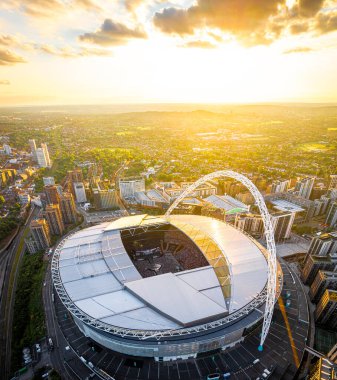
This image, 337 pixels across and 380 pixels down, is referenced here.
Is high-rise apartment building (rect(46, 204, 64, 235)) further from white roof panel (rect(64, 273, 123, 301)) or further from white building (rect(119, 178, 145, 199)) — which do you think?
white roof panel (rect(64, 273, 123, 301))

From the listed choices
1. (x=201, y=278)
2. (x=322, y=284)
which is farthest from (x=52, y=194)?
(x=322, y=284)

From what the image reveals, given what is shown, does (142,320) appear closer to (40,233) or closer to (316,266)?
(316,266)

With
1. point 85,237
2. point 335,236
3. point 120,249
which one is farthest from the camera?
point 335,236

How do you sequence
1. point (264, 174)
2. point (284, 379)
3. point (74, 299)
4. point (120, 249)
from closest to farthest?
point (284, 379) < point (74, 299) < point (120, 249) < point (264, 174)

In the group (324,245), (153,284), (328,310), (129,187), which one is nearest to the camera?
(153,284)

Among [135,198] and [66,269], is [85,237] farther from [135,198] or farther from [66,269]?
Answer: [135,198]

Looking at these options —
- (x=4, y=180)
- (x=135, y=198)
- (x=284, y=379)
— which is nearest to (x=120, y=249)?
(x=284, y=379)
